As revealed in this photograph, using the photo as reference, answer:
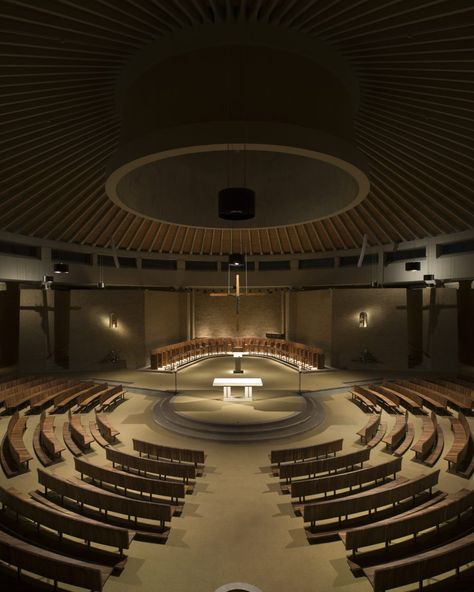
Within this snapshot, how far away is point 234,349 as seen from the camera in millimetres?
18219

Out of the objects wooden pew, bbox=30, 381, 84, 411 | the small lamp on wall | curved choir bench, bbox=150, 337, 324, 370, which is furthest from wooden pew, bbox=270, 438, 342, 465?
the small lamp on wall

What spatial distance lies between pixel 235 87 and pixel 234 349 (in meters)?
12.2

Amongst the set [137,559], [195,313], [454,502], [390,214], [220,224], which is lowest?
[137,559]

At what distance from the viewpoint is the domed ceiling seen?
6.58 meters

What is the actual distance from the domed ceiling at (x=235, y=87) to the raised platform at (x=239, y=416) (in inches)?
250

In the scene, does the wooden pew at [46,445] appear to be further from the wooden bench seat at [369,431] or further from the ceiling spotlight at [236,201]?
the wooden bench seat at [369,431]

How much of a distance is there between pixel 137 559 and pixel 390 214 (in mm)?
16754

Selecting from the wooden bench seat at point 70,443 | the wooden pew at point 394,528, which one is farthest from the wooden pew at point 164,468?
the wooden pew at point 394,528

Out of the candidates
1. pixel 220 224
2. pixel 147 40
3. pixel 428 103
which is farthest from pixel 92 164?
pixel 428 103

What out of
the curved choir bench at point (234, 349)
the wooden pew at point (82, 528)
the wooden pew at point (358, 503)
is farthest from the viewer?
the curved choir bench at point (234, 349)

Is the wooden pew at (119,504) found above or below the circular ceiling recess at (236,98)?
below

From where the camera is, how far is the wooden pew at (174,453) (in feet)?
29.2

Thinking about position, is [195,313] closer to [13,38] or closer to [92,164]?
[92,164]

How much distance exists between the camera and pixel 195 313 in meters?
25.7
